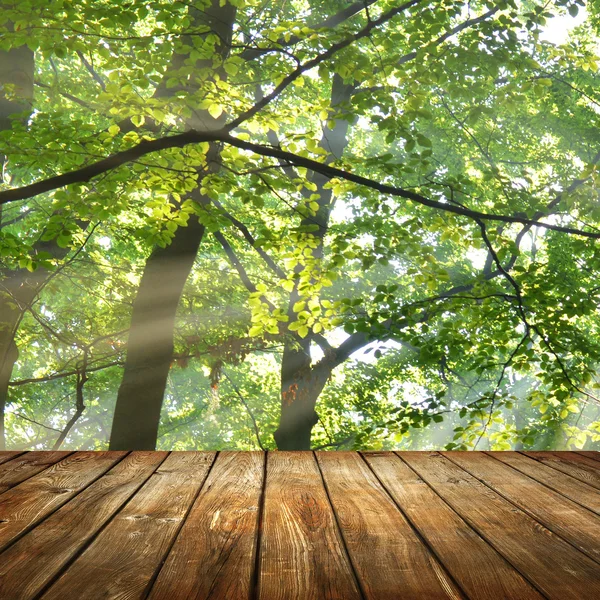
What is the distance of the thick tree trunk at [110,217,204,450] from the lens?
656 cm

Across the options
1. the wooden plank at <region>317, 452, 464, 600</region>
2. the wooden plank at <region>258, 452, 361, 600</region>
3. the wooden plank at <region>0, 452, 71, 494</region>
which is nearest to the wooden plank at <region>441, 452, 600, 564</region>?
the wooden plank at <region>317, 452, 464, 600</region>

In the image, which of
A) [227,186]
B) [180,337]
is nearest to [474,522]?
[227,186]

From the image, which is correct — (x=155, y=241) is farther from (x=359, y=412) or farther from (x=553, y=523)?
(x=359, y=412)

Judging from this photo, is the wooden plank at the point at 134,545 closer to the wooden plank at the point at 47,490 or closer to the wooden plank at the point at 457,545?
Answer: the wooden plank at the point at 47,490

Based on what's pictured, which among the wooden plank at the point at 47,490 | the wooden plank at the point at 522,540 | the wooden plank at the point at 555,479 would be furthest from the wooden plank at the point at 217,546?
the wooden plank at the point at 555,479

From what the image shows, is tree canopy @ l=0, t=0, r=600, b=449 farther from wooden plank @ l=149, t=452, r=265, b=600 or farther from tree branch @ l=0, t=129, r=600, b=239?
wooden plank @ l=149, t=452, r=265, b=600

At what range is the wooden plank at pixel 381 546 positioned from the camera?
1.73 metres

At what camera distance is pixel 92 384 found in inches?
552

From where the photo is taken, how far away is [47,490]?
9.38ft

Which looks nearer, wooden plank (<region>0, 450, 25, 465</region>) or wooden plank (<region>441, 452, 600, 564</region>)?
wooden plank (<region>441, 452, 600, 564</region>)

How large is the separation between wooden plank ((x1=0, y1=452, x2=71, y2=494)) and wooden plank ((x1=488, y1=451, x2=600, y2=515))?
100 inches

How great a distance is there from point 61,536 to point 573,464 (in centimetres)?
287

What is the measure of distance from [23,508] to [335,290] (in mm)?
11942

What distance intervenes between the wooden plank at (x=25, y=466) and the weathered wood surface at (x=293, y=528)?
0.03ft
